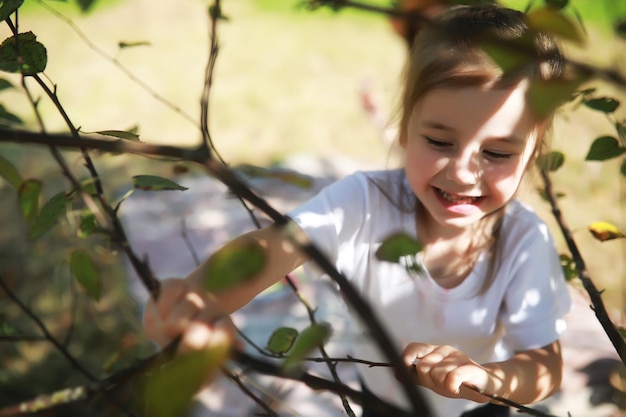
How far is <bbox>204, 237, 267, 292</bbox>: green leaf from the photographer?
0.41 meters

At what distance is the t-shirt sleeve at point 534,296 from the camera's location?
4.06 feet

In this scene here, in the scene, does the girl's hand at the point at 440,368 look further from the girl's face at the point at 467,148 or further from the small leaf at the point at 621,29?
the small leaf at the point at 621,29

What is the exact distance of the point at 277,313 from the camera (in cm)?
225

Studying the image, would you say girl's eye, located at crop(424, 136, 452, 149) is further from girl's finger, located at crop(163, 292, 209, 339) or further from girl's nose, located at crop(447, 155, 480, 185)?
girl's finger, located at crop(163, 292, 209, 339)

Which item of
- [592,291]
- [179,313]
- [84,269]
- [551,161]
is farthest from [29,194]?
[551,161]

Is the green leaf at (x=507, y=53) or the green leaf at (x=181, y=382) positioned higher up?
the green leaf at (x=507, y=53)

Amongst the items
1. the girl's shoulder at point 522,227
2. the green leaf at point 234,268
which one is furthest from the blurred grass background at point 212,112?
the green leaf at point 234,268

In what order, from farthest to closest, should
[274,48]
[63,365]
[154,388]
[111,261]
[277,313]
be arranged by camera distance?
[274,48], [111,261], [277,313], [63,365], [154,388]

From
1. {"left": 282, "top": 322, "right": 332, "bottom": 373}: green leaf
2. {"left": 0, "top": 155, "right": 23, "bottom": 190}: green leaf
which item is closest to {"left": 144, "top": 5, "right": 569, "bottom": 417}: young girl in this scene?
{"left": 0, "top": 155, "right": 23, "bottom": 190}: green leaf

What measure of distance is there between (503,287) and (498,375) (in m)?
0.35

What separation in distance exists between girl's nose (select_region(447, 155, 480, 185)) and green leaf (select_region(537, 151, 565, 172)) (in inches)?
9.3

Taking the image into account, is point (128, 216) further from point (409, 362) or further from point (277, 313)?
point (409, 362)

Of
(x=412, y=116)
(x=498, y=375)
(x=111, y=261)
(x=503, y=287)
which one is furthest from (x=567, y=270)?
(x=111, y=261)

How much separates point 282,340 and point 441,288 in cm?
51
